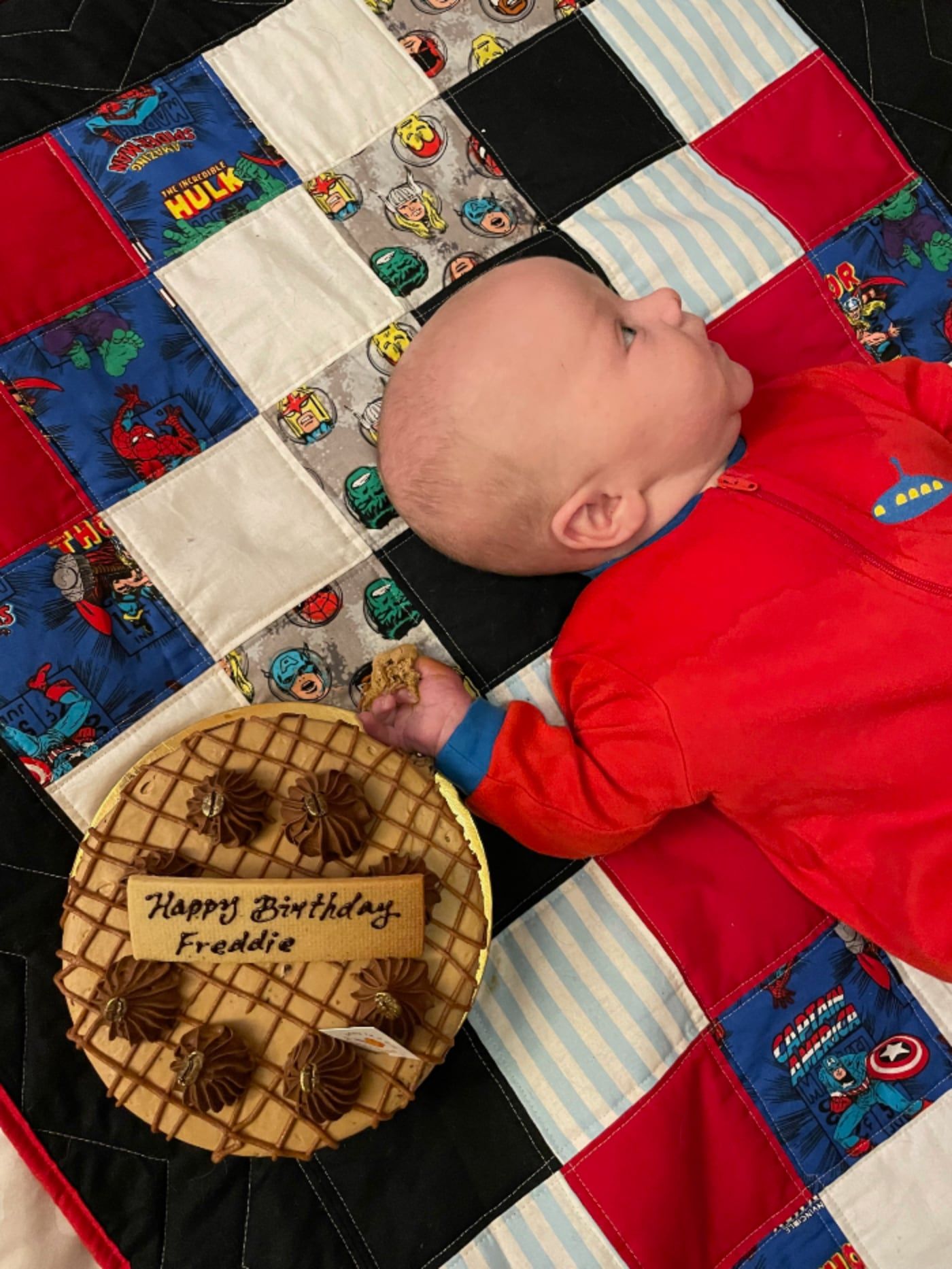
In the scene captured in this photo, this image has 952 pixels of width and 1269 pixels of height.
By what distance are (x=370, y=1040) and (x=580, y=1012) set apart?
326 mm

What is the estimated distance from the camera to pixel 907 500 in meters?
1.11

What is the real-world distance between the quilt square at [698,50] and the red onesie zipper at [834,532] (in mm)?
579

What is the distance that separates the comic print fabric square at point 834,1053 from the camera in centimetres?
112

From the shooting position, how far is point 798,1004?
3.75 feet

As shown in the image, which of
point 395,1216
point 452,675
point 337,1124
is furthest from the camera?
point 452,675

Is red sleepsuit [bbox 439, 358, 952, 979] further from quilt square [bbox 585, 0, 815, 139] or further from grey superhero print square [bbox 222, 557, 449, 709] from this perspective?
quilt square [bbox 585, 0, 815, 139]

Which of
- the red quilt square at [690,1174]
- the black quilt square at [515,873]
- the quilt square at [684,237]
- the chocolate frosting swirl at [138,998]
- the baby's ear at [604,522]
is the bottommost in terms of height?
the red quilt square at [690,1174]

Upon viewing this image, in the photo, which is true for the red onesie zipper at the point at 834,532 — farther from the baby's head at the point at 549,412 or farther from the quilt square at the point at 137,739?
the quilt square at the point at 137,739

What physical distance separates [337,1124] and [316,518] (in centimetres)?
68

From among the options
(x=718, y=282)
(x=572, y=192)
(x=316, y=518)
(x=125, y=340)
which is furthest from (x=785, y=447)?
(x=125, y=340)

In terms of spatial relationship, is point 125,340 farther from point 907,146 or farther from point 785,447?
point 907,146

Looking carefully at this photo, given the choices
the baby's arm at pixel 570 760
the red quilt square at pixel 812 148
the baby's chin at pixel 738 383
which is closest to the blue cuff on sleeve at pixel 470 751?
the baby's arm at pixel 570 760

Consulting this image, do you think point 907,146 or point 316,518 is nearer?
point 316,518

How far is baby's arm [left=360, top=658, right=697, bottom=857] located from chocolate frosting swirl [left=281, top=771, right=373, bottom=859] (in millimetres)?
177
